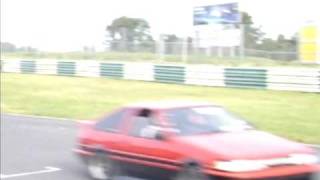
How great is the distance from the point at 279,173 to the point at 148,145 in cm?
177

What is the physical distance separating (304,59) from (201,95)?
6.41 m

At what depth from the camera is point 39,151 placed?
1316 cm

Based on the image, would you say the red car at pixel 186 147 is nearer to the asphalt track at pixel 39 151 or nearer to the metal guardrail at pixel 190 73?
the asphalt track at pixel 39 151

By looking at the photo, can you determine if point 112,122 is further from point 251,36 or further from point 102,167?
point 251,36

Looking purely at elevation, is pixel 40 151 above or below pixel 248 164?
below

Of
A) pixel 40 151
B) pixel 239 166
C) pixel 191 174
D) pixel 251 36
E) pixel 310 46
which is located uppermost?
pixel 251 36

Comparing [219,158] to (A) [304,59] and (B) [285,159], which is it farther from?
(A) [304,59]

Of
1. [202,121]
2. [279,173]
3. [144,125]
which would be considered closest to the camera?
[279,173]

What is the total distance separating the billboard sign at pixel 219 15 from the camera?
125ft

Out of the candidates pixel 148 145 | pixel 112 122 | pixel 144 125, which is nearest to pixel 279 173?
pixel 148 145

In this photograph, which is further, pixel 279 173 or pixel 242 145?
pixel 242 145

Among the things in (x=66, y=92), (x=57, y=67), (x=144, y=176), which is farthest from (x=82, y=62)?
(x=144, y=176)

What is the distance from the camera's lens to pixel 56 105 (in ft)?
81.9

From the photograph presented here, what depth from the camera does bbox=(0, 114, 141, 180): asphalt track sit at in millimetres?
10484
